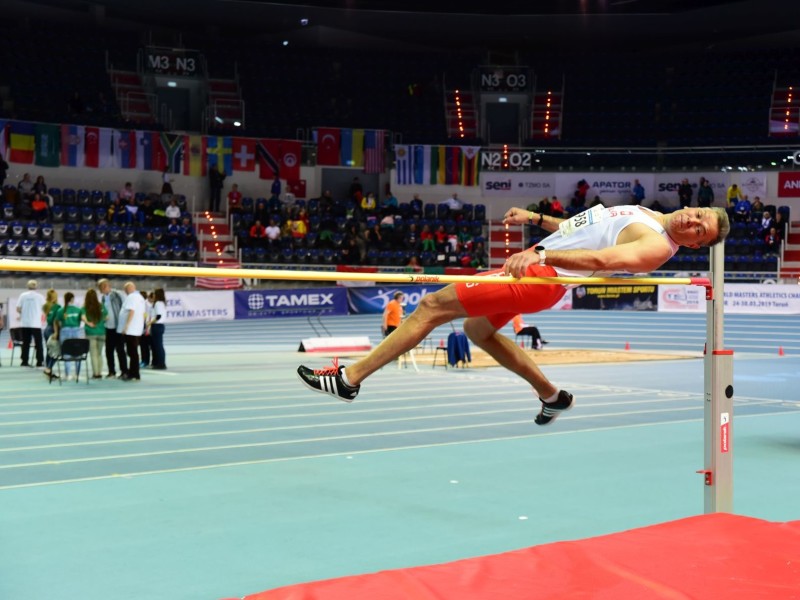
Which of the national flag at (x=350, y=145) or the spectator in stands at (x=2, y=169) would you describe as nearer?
the spectator in stands at (x=2, y=169)

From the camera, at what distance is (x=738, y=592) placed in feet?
13.9

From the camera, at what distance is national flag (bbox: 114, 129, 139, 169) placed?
100 feet

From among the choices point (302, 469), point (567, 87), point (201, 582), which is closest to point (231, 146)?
point (567, 87)

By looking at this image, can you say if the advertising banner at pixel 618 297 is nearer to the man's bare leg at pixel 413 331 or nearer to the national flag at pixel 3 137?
the national flag at pixel 3 137

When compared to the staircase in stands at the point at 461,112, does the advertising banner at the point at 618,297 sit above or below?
below

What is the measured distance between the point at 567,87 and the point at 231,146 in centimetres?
1258

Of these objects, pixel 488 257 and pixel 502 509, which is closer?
pixel 502 509

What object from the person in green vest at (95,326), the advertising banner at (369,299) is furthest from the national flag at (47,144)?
the person in green vest at (95,326)

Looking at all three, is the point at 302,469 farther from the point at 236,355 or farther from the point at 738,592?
the point at 236,355

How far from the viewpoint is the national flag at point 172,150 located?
102ft

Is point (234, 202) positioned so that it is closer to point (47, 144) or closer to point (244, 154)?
point (244, 154)

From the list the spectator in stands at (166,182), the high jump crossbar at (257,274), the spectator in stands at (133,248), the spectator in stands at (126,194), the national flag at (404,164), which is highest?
the national flag at (404,164)

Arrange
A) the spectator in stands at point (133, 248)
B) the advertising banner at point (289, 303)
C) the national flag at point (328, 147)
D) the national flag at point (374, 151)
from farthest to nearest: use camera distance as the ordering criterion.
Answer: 1. the national flag at point (374, 151)
2. the national flag at point (328, 147)
3. the advertising banner at point (289, 303)
4. the spectator in stands at point (133, 248)

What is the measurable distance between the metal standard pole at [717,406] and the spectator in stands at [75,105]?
92.0ft
